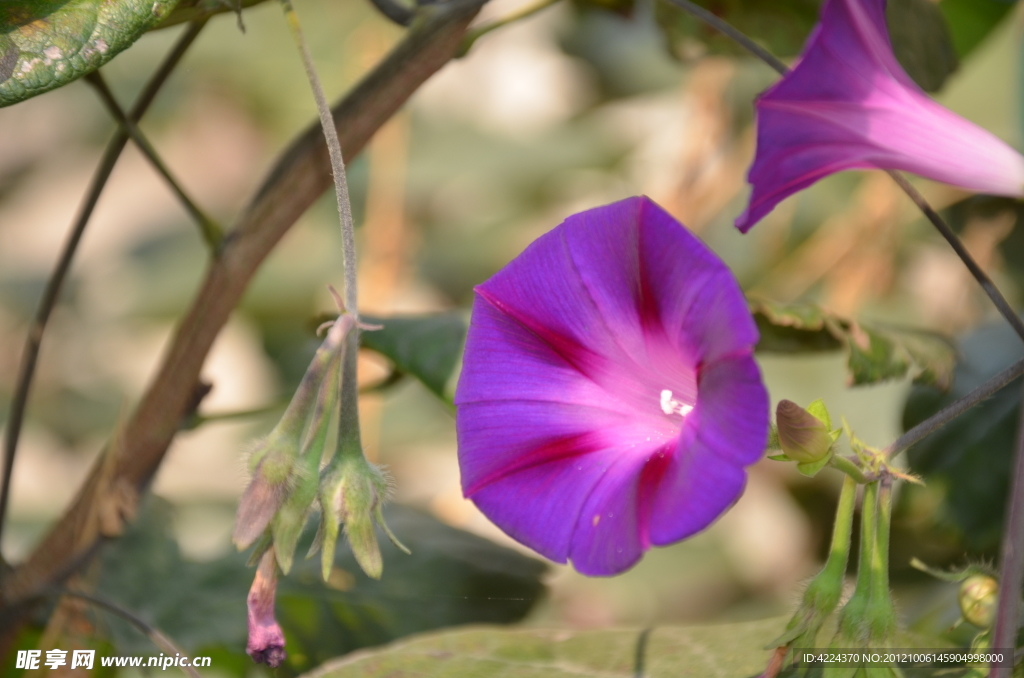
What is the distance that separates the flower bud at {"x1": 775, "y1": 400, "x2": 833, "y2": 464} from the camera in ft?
1.03

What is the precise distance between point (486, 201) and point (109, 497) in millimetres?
1223

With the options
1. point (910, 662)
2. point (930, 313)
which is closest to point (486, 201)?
point (930, 313)

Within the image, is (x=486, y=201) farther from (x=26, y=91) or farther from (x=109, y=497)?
(x=26, y=91)

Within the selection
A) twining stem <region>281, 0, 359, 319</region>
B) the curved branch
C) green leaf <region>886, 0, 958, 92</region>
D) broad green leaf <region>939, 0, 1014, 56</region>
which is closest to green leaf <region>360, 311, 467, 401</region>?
the curved branch

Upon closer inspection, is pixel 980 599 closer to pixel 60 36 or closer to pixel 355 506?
pixel 355 506

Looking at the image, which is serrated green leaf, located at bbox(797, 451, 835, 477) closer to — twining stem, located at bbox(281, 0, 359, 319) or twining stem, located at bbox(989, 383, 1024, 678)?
twining stem, located at bbox(989, 383, 1024, 678)

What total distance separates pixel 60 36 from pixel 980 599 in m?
0.47

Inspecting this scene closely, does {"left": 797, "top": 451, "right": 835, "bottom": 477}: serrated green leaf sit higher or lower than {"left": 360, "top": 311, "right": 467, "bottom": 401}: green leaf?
higher

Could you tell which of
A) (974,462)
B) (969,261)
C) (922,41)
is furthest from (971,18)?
(969,261)

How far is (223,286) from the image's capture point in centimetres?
50

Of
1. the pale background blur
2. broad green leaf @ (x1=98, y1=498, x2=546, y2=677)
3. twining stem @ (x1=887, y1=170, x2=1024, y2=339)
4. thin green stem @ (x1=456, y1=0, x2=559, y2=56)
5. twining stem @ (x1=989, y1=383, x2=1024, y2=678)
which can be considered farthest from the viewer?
the pale background blur

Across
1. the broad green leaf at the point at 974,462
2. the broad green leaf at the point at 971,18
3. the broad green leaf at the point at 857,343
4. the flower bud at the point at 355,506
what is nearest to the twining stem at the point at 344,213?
the flower bud at the point at 355,506

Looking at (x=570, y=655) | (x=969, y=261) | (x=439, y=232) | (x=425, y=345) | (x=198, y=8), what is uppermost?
(x=198, y=8)

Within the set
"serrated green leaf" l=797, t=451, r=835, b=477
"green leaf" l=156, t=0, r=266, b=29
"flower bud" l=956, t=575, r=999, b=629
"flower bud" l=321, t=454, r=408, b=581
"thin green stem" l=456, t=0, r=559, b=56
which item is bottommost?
"flower bud" l=956, t=575, r=999, b=629
